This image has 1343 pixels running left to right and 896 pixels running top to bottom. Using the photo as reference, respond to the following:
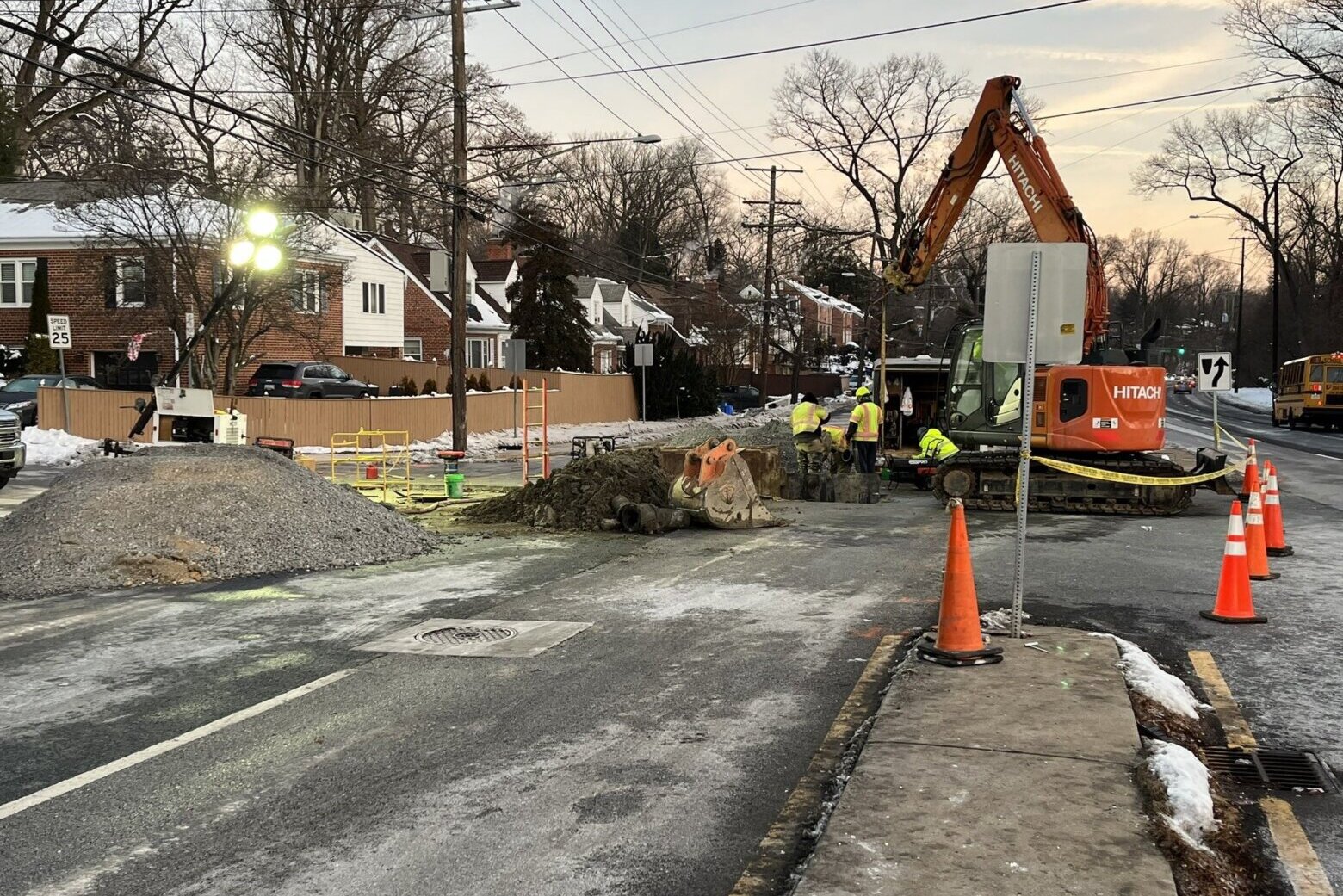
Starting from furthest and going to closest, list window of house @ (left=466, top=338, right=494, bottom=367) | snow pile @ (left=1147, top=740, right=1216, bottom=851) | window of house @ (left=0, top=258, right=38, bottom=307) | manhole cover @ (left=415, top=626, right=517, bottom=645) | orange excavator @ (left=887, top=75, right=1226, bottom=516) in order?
window of house @ (left=466, top=338, right=494, bottom=367)
window of house @ (left=0, top=258, right=38, bottom=307)
orange excavator @ (left=887, top=75, right=1226, bottom=516)
manhole cover @ (left=415, top=626, right=517, bottom=645)
snow pile @ (left=1147, top=740, right=1216, bottom=851)

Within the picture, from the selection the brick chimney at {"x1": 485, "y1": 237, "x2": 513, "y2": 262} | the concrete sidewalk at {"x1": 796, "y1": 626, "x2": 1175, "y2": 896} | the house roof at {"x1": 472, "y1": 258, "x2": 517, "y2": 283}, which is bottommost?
the concrete sidewalk at {"x1": 796, "y1": 626, "x2": 1175, "y2": 896}

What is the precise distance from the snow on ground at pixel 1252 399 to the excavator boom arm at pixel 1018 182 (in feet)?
165

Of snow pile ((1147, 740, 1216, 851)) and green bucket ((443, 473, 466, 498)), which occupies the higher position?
snow pile ((1147, 740, 1216, 851))

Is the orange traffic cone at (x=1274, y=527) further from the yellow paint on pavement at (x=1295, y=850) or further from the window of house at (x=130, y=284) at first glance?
the window of house at (x=130, y=284)

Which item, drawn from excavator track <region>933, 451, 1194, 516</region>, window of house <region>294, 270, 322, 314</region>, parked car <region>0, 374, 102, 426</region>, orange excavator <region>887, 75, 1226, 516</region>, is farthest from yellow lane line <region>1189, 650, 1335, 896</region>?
parked car <region>0, 374, 102, 426</region>

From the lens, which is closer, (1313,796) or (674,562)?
(1313,796)

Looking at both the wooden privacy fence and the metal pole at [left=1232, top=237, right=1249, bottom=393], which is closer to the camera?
the wooden privacy fence

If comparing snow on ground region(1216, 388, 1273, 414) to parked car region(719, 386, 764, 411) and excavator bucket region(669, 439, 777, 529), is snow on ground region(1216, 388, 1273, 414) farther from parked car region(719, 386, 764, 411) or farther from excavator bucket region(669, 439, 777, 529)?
excavator bucket region(669, 439, 777, 529)

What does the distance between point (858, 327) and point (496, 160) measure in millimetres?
92182

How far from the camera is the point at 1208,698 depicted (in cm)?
689

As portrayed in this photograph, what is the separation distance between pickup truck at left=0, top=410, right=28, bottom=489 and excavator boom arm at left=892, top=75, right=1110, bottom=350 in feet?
50.1

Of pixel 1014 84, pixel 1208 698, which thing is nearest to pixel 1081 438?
pixel 1014 84

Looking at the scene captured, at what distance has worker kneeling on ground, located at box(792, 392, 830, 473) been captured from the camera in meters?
20.2

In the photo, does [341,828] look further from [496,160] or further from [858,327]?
[858,327]
